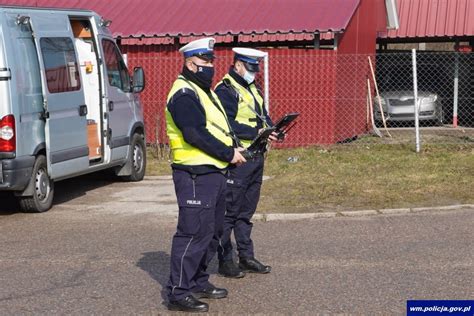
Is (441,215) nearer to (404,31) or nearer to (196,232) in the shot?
(196,232)

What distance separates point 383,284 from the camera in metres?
6.65

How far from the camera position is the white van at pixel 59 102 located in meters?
9.27

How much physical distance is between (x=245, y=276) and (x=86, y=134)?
4509 millimetres

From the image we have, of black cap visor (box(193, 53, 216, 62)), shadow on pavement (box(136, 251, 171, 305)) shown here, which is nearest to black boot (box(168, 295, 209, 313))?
shadow on pavement (box(136, 251, 171, 305))

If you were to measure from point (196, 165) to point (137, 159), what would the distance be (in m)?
6.84

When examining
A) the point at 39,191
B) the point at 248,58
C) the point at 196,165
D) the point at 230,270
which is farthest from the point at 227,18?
the point at 196,165

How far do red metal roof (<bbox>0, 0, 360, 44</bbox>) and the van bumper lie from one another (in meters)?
7.67

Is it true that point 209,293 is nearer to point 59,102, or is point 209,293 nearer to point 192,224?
point 192,224

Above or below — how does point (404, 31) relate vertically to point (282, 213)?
above

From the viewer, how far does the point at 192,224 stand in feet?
19.2

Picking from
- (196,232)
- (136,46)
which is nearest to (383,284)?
→ (196,232)

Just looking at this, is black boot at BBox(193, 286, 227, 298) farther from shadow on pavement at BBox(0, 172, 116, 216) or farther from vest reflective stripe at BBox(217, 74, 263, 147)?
shadow on pavement at BBox(0, 172, 116, 216)

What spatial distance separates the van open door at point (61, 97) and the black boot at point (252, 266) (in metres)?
3.74

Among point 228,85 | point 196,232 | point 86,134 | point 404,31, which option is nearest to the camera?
point 196,232
